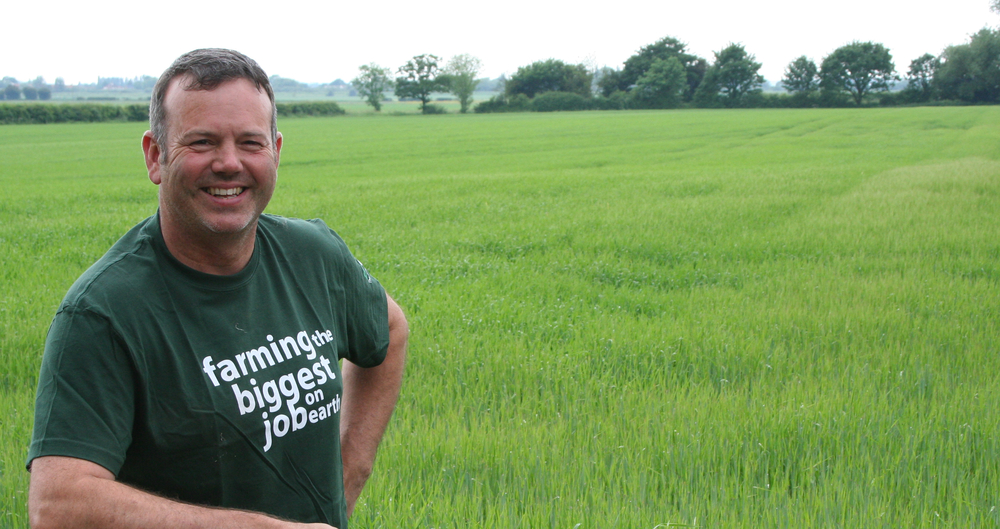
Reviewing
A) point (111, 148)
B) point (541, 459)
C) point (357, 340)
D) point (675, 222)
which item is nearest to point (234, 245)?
point (357, 340)

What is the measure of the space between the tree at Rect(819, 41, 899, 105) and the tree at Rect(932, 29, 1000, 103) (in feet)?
26.5

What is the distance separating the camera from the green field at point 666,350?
3064 mm

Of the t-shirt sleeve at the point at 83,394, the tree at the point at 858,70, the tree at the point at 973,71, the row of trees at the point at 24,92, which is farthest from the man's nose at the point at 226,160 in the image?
the row of trees at the point at 24,92

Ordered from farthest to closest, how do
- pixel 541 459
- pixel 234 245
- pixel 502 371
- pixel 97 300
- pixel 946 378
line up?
pixel 502 371, pixel 946 378, pixel 541 459, pixel 234 245, pixel 97 300

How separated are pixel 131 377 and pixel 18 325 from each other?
16.3 feet

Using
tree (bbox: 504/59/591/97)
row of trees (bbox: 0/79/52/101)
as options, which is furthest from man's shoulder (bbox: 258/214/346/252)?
row of trees (bbox: 0/79/52/101)

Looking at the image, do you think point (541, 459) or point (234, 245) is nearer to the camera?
point (234, 245)

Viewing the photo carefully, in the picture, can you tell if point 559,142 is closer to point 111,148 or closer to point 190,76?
point 111,148

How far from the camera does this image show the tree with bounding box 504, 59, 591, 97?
9525cm

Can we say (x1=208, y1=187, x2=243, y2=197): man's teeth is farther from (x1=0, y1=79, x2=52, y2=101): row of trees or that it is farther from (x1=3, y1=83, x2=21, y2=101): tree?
(x1=3, y1=83, x2=21, y2=101): tree

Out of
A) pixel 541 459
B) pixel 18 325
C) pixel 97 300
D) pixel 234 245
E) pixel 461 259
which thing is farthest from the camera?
pixel 461 259

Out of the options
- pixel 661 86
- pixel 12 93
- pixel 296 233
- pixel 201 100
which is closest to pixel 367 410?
pixel 296 233

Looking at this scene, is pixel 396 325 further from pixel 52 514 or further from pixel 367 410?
pixel 52 514

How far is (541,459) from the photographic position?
3359mm
